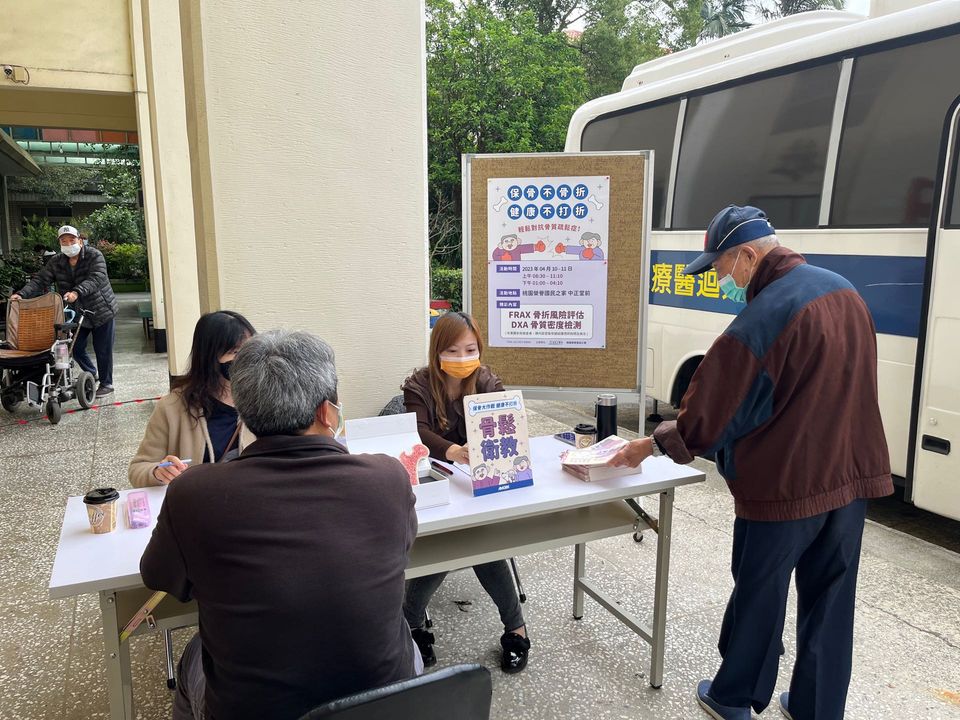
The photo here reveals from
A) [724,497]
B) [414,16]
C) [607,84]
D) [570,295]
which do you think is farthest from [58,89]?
[607,84]

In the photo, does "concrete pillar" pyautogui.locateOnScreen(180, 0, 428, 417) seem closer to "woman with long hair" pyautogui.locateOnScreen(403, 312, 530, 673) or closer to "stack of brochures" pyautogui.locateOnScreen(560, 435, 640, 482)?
"woman with long hair" pyautogui.locateOnScreen(403, 312, 530, 673)

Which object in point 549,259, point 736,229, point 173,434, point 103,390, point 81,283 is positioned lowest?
point 103,390

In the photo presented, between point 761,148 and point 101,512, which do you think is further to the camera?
point 761,148

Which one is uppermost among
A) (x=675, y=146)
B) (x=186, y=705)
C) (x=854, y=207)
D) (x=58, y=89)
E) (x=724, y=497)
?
(x=58, y=89)

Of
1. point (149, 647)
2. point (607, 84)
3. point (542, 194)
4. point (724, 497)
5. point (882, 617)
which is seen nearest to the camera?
point (149, 647)

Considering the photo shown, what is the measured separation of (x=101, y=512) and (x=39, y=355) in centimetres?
492

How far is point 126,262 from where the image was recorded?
26344mm

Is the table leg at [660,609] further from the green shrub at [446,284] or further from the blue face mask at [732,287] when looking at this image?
the green shrub at [446,284]

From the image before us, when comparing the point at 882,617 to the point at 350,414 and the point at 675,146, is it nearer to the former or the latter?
the point at 350,414

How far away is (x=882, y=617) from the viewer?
116 inches

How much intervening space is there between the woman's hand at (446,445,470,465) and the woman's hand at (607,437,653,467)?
0.52 meters

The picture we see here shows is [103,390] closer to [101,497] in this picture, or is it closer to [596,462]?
[101,497]

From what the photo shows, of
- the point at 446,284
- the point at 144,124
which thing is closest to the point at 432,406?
the point at 144,124

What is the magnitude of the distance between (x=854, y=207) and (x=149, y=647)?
4.09 m
